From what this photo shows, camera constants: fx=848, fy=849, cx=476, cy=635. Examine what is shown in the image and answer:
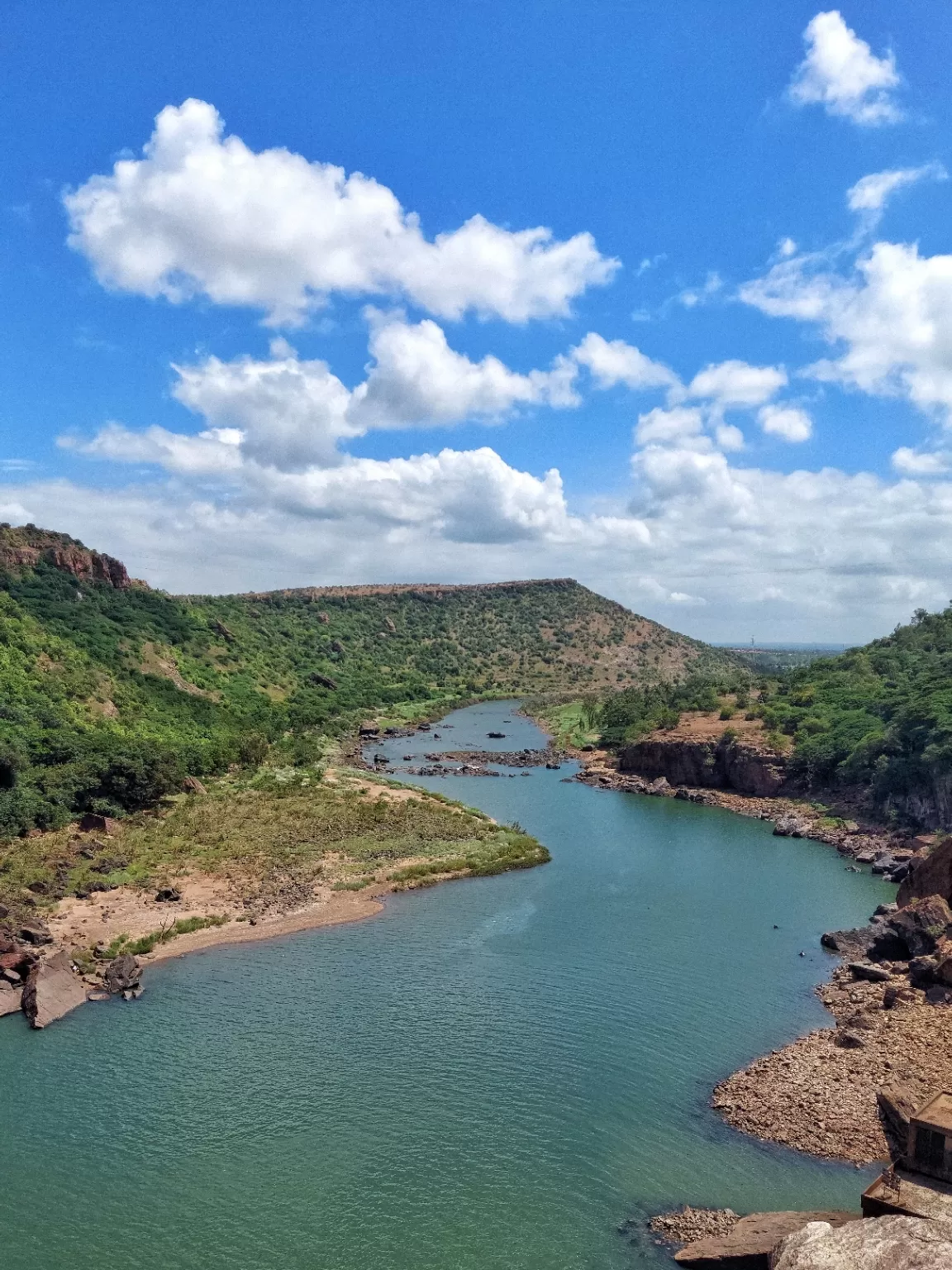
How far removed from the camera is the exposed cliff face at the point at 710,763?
76.0 metres

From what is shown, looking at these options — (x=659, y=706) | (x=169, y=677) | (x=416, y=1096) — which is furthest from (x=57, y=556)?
(x=416, y=1096)

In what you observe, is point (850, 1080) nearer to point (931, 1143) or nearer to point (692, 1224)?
point (931, 1143)

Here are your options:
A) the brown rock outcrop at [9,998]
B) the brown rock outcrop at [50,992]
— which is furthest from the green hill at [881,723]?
the brown rock outcrop at [9,998]

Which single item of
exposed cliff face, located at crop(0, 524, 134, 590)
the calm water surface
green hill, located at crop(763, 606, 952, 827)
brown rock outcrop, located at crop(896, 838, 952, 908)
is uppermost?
exposed cliff face, located at crop(0, 524, 134, 590)

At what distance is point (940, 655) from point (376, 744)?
217ft

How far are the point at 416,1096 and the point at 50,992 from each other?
15.0m

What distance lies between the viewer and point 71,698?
74.9m

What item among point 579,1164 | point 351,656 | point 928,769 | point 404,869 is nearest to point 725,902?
point 404,869

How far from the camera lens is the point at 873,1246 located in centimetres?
1659

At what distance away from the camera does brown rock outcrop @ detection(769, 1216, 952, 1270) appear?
15.9m

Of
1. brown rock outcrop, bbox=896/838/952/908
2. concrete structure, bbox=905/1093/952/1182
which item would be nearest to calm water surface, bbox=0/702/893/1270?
concrete structure, bbox=905/1093/952/1182

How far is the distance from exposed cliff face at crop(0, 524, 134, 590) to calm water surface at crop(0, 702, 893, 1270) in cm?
7751

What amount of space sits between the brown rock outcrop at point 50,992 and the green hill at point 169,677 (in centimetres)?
2170

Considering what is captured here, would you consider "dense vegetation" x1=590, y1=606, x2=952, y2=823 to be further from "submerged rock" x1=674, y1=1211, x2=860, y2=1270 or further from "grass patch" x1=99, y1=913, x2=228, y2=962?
"grass patch" x1=99, y1=913, x2=228, y2=962
